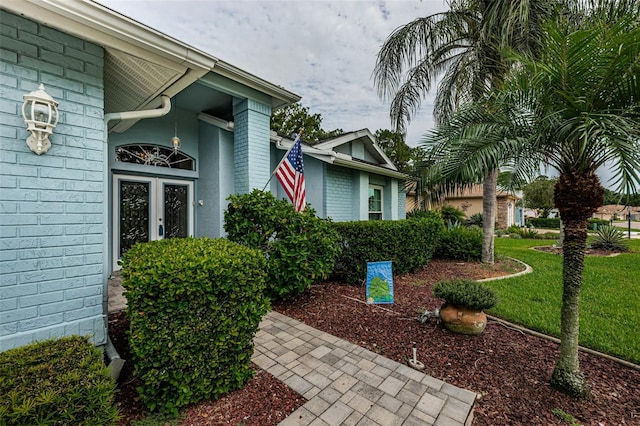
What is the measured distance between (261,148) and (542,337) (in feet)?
20.4

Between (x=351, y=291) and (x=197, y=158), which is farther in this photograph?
(x=197, y=158)

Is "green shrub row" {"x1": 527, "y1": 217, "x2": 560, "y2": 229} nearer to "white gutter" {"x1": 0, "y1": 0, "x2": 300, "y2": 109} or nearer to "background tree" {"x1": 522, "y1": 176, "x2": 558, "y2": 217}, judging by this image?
"background tree" {"x1": 522, "y1": 176, "x2": 558, "y2": 217}

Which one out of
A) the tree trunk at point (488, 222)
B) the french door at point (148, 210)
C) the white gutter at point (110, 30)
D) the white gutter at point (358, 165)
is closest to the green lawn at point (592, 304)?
the tree trunk at point (488, 222)

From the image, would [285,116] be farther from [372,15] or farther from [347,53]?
[372,15]

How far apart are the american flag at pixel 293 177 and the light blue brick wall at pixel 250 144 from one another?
1226 mm

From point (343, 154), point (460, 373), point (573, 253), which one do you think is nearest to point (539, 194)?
point (343, 154)

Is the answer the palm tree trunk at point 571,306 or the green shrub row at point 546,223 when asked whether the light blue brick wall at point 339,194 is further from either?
the green shrub row at point 546,223

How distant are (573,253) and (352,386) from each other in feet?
8.41

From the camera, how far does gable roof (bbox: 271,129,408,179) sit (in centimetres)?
759

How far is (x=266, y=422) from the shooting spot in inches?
84.2

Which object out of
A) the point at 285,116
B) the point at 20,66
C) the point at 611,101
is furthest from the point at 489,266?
the point at 285,116

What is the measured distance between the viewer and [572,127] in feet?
A: 7.73

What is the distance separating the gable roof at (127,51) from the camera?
229cm

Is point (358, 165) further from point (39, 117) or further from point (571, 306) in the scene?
point (39, 117)
